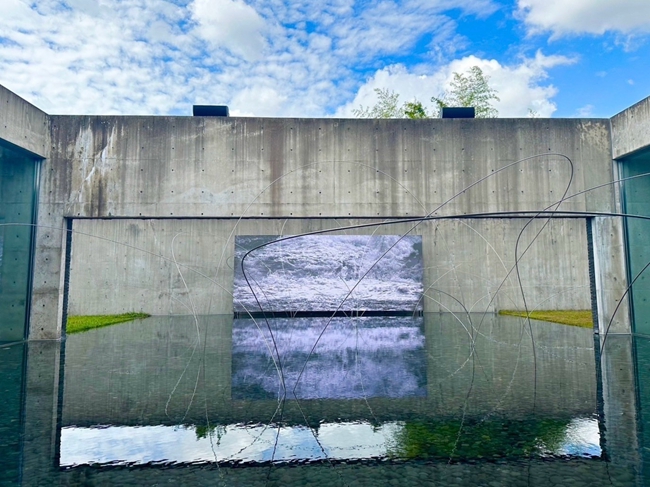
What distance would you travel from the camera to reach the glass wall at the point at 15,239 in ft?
35.5

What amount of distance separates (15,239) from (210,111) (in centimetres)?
530

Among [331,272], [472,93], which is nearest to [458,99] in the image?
[472,93]

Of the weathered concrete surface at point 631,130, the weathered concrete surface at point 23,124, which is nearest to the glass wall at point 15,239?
the weathered concrete surface at point 23,124

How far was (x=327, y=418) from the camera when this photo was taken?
4.76 metres

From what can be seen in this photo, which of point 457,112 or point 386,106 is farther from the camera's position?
point 386,106

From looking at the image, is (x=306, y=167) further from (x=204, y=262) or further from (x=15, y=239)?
(x=204, y=262)

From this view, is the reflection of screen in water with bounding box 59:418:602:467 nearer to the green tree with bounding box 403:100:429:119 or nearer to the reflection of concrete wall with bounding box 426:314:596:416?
the reflection of concrete wall with bounding box 426:314:596:416

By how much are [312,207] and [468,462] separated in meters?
8.58

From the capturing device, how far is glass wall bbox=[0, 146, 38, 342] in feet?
35.5

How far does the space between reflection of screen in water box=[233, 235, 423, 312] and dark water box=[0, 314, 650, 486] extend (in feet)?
38.9

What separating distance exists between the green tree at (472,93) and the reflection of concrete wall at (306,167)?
2003 cm

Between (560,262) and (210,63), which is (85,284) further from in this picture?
(560,262)

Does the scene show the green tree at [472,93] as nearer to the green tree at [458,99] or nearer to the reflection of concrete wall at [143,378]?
the green tree at [458,99]

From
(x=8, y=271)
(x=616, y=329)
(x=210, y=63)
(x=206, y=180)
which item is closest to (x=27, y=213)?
(x=8, y=271)
